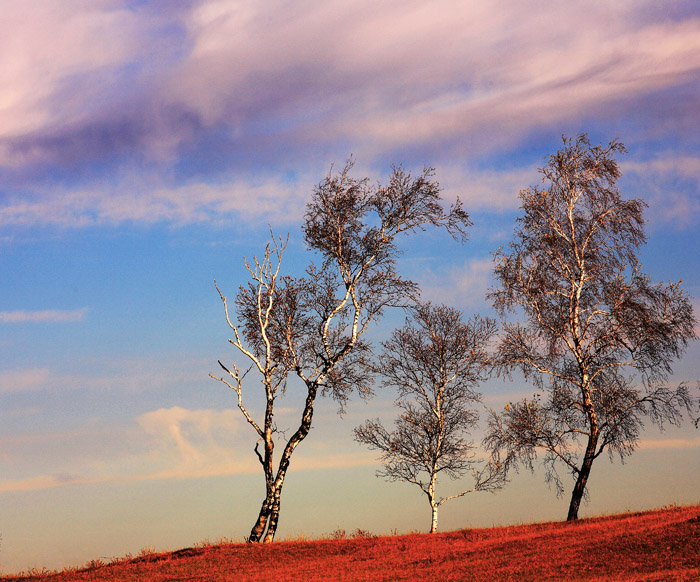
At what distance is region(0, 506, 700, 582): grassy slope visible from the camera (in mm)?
19500

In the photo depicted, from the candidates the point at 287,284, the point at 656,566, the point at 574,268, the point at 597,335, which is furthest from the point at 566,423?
the point at 287,284

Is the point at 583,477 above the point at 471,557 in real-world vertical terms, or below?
above

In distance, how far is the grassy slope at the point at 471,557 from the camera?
19500mm

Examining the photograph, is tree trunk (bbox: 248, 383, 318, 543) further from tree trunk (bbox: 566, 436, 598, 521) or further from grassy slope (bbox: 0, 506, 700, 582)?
tree trunk (bbox: 566, 436, 598, 521)

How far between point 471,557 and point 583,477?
9.21 meters

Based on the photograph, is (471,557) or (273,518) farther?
(273,518)

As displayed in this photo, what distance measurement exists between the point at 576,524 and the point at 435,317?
38.6ft

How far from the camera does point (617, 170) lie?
1268 inches

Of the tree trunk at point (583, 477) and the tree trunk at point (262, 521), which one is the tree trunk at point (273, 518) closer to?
the tree trunk at point (262, 521)

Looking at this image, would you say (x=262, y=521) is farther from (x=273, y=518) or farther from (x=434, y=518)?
(x=434, y=518)

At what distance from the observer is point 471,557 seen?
22.5 m

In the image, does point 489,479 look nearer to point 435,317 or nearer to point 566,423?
point 566,423

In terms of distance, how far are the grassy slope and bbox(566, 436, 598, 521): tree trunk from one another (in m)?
1.92

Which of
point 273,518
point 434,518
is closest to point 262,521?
point 273,518
